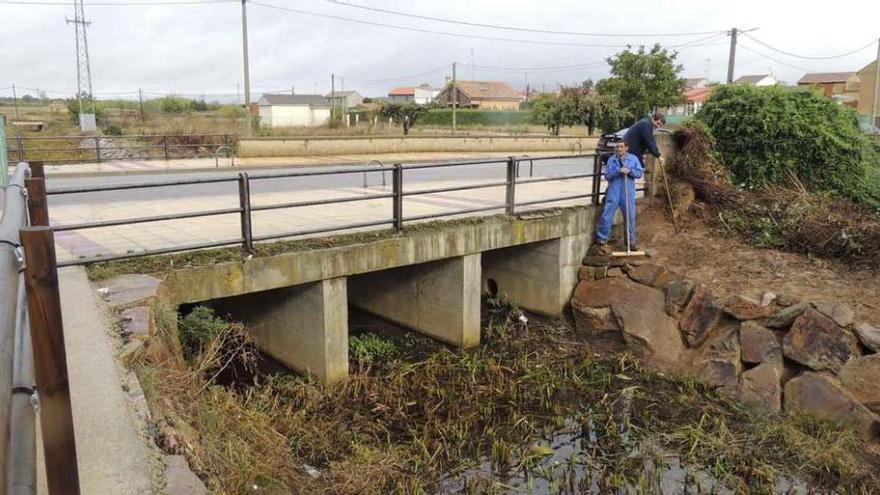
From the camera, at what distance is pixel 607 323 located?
9922mm

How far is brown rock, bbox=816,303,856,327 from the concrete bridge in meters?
3.69

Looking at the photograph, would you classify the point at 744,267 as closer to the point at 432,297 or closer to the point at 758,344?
the point at 758,344

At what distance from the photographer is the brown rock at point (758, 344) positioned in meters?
8.11

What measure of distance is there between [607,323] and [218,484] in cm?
707

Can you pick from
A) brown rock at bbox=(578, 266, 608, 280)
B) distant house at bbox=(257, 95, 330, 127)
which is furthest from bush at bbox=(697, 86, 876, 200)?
distant house at bbox=(257, 95, 330, 127)

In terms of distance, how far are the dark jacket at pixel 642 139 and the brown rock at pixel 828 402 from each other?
3.96 metres

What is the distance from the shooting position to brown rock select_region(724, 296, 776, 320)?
27.8 ft

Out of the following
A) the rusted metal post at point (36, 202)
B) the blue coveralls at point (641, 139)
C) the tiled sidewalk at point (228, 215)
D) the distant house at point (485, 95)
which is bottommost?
the tiled sidewalk at point (228, 215)

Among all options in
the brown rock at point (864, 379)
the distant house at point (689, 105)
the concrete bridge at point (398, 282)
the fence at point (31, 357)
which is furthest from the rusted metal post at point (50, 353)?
the distant house at point (689, 105)

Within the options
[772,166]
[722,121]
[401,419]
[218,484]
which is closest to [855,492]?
[401,419]

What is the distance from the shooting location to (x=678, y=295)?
9.41 meters

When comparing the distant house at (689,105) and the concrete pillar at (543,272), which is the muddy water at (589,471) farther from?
the distant house at (689,105)

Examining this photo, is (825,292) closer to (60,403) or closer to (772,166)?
(772,166)

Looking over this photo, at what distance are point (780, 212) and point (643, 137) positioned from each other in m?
2.24
